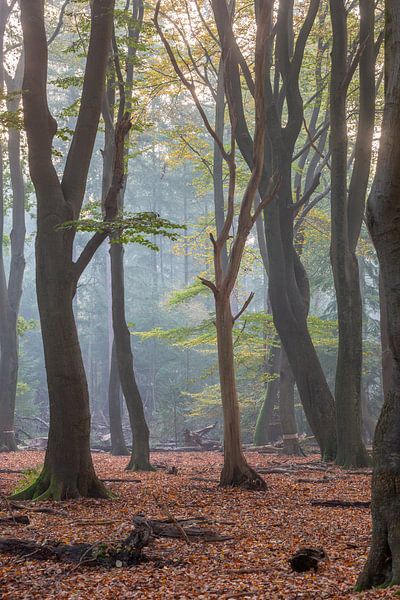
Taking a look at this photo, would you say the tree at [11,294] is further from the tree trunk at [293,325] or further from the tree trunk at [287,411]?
the tree trunk at [293,325]

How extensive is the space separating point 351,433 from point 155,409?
22.0 m

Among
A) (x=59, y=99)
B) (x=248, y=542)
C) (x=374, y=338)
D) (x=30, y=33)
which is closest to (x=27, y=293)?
(x=59, y=99)

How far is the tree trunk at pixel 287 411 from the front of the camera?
1797cm

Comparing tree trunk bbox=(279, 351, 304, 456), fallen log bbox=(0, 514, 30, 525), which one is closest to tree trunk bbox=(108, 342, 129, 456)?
tree trunk bbox=(279, 351, 304, 456)

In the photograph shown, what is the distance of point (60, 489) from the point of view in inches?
361

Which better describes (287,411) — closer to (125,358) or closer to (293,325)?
(293,325)

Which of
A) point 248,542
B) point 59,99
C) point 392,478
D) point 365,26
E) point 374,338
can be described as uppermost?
point 59,99

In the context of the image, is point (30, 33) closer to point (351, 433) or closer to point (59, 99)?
point (351, 433)

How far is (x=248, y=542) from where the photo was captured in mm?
6738

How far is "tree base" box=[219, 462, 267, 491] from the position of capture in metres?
10.2

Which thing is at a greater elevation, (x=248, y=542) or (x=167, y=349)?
(x=167, y=349)

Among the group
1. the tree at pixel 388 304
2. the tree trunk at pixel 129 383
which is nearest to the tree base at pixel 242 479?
the tree trunk at pixel 129 383

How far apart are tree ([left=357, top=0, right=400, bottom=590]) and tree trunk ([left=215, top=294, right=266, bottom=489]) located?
5.62 meters

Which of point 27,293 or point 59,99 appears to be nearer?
point 59,99
